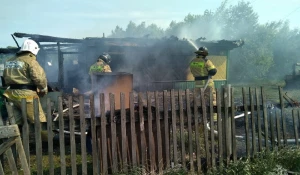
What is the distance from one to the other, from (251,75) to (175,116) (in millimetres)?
32768

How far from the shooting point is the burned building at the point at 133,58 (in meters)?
10.7

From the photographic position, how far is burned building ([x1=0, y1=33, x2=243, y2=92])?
1068 centimetres

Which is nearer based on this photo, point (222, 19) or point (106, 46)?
point (106, 46)

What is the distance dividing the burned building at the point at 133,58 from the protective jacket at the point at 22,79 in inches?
217

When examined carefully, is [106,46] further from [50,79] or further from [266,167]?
[266,167]

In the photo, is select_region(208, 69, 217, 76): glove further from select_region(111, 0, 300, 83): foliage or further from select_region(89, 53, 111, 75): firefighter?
select_region(111, 0, 300, 83): foliage

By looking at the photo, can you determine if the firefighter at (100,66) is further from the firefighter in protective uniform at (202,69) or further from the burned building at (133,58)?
the firefighter in protective uniform at (202,69)

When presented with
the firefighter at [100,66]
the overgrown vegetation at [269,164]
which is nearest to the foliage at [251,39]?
the firefighter at [100,66]

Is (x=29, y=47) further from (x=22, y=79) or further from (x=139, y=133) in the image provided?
(x=139, y=133)

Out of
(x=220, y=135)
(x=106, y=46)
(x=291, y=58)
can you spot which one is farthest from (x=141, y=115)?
(x=291, y=58)

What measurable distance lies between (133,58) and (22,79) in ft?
24.3

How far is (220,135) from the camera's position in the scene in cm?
450

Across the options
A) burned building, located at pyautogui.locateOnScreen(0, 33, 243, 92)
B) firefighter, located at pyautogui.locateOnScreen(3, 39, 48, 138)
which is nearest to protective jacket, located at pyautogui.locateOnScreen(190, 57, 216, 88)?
burned building, located at pyautogui.locateOnScreen(0, 33, 243, 92)

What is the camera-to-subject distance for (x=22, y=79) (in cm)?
457
